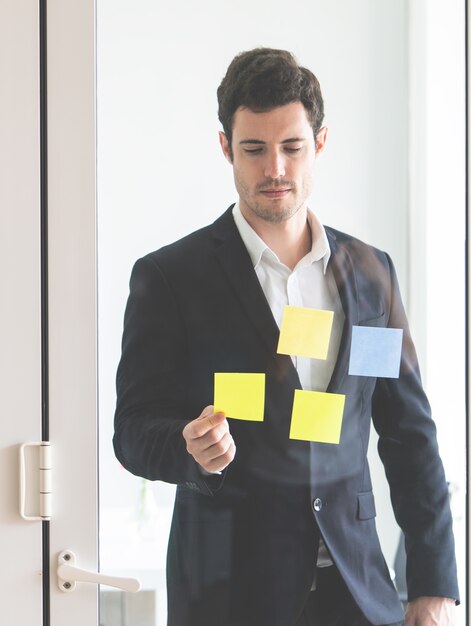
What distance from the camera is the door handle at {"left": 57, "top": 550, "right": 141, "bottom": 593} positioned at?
1527 millimetres

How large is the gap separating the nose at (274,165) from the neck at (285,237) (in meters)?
0.08

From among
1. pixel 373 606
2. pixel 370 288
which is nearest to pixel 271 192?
pixel 370 288

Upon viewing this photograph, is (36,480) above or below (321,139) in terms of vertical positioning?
below

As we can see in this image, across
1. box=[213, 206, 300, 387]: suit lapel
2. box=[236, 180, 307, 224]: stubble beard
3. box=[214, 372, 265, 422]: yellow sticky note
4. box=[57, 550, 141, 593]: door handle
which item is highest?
box=[236, 180, 307, 224]: stubble beard

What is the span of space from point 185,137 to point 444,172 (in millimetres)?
492

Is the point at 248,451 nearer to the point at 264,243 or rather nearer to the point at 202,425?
the point at 202,425

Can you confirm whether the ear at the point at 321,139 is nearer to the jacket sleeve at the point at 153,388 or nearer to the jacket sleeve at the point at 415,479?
the jacket sleeve at the point at 415,479

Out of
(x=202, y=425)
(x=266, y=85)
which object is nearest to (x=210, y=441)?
(x=202, y=425)

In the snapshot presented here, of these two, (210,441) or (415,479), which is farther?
(415,479)

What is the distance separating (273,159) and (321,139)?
113 mm

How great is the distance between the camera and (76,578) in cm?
153

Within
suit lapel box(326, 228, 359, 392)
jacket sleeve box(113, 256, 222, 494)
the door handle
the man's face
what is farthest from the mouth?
the door handle

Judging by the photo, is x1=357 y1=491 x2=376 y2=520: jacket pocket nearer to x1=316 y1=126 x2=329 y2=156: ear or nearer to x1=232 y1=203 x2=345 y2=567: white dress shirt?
x1=232 y1=203 x2=345 y2=567: white dress shirt

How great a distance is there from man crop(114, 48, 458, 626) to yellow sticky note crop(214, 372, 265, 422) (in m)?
0.01
